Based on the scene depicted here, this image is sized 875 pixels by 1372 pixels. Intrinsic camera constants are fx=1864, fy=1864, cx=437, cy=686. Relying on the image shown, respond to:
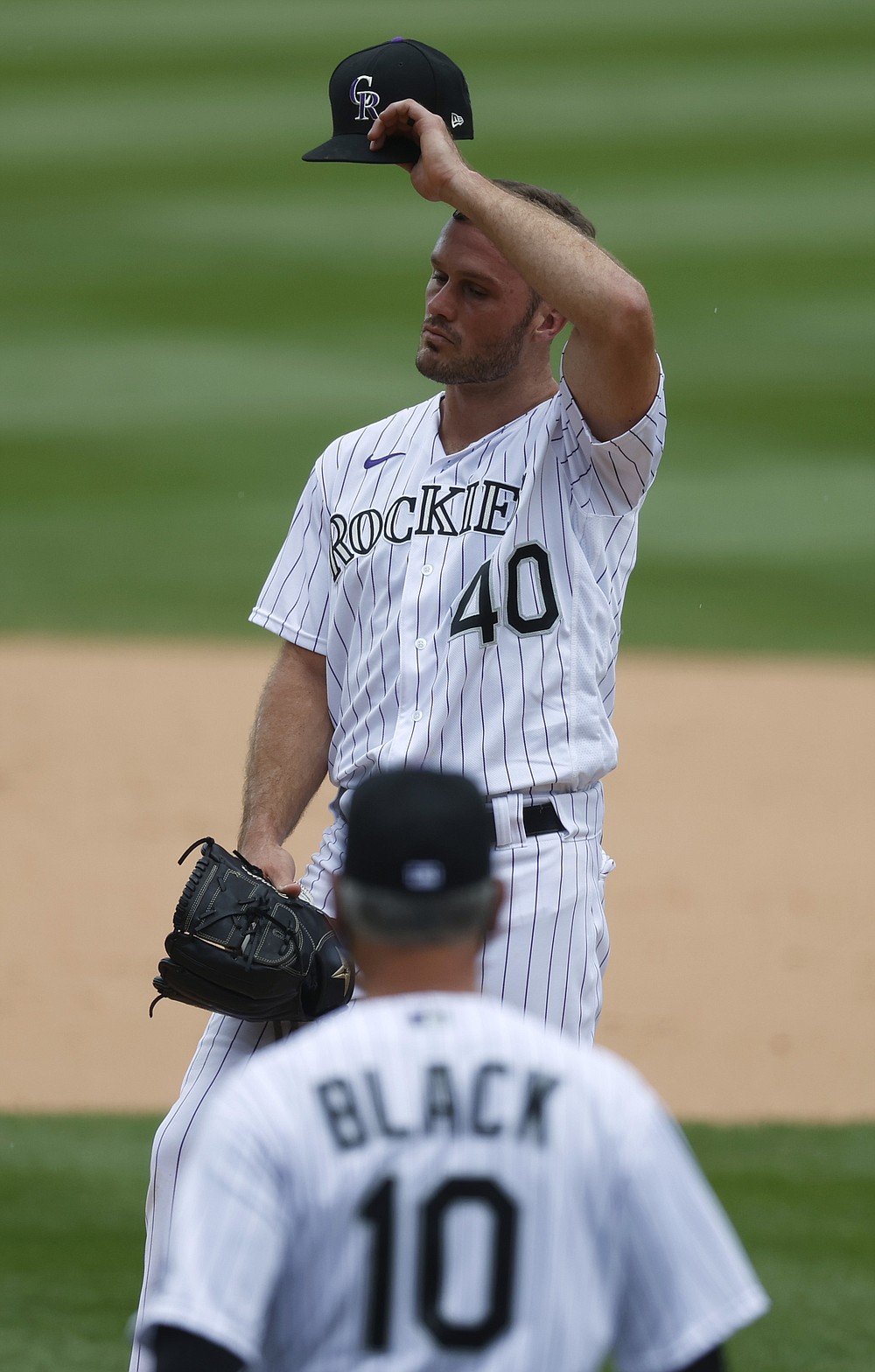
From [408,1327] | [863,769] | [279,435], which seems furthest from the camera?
[279,435]

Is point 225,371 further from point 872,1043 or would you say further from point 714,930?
point 872,1043

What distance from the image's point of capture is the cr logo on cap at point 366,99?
9.96ft

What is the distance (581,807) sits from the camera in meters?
2.90

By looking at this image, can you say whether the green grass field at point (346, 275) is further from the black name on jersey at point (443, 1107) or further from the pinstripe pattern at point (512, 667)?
the black name on jersey at point (443, 1107)

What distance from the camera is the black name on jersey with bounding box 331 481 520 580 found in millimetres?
2938

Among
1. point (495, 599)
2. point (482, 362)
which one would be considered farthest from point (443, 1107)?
point (482, 362)

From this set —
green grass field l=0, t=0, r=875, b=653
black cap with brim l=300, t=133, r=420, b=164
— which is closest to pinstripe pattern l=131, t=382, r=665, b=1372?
black cap with brim l=300, t=133, r=420, b=164

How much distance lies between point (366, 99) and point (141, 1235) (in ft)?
8.23

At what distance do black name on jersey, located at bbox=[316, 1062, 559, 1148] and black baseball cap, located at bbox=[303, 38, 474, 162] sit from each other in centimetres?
181

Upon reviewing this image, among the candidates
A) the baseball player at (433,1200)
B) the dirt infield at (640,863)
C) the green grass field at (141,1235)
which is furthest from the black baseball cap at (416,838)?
the dirt infield at (640,863)

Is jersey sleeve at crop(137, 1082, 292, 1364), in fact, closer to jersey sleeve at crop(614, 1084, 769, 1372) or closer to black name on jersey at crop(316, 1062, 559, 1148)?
black name on jersey at crop(316, 1062, 559, 1148)

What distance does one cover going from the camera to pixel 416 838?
1693 mm

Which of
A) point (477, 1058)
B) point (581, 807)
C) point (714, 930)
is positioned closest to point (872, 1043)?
point (714, 930)

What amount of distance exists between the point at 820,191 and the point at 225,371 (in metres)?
3.44
